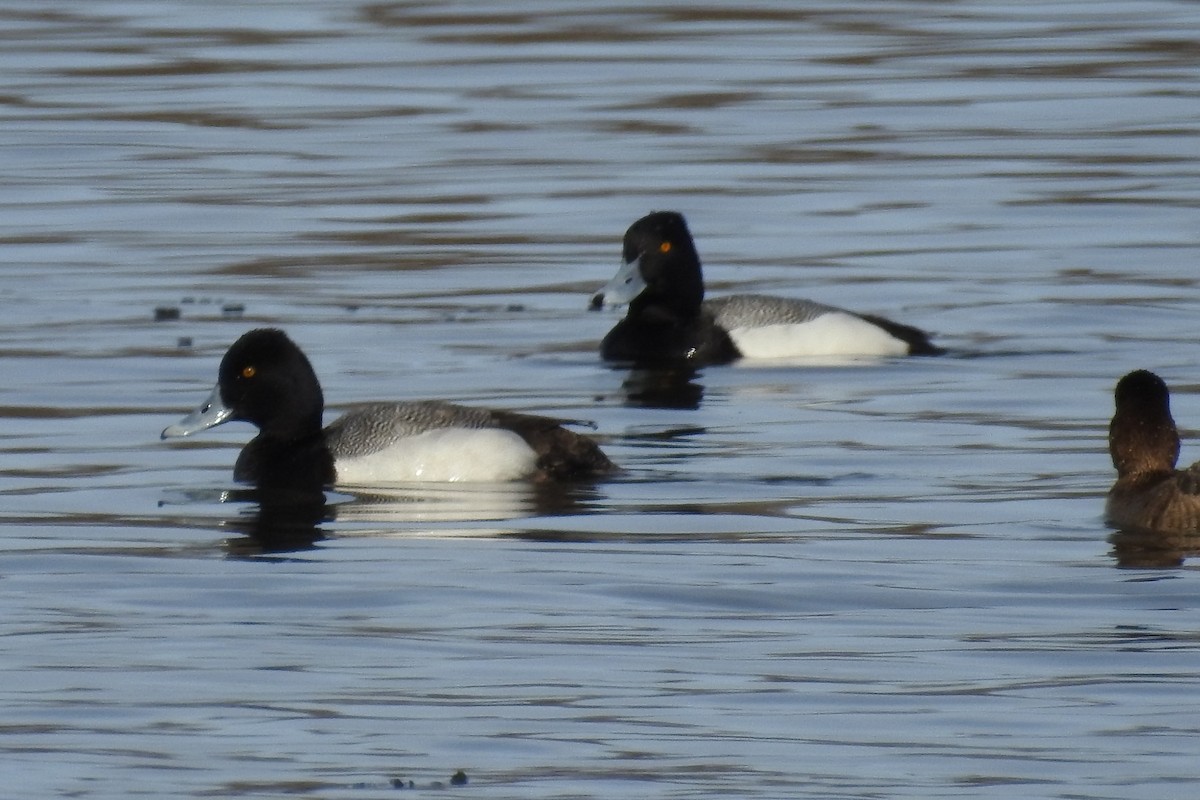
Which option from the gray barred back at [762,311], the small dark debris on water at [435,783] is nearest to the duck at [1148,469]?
the small dark debris on water at [435,783]

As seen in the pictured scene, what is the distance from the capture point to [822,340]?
50.5ft

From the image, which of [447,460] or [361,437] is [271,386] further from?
[447,460]

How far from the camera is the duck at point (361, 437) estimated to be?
11.2 m

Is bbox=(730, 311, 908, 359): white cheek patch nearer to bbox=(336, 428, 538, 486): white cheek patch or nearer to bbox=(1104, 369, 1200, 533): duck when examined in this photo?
bbox=(336, 428, 538, 486): white cheek patch

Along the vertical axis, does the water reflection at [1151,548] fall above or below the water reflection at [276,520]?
below

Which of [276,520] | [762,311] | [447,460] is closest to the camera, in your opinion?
[276,520]

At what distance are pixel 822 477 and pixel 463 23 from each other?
22.9m

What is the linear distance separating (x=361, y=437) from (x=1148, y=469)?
3.14m

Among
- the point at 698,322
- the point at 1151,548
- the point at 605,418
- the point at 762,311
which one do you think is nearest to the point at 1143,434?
the point at 1151,548

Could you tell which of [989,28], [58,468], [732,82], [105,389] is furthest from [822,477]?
[989,28]

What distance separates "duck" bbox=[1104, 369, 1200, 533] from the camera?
9.77 meters

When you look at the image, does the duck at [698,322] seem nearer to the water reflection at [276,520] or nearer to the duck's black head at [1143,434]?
the water reflection at [276,520]

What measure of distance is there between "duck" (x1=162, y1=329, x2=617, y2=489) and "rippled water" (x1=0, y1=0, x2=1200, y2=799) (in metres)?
0.20

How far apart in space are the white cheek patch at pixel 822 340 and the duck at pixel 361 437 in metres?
3.98
